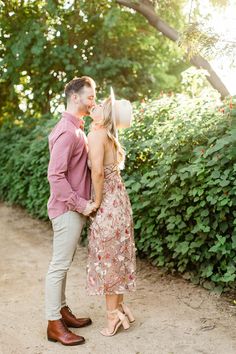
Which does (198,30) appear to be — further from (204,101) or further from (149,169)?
(149,169)

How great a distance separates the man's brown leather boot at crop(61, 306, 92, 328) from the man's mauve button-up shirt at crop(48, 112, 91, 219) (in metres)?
0.97

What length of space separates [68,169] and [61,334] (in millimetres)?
1373

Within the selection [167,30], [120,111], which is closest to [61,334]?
[120,111]

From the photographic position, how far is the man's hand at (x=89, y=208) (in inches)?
165

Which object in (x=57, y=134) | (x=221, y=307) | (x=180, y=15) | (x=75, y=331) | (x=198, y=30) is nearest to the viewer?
(x=57, y=134)

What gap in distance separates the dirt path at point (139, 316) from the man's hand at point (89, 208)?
1.09 meters

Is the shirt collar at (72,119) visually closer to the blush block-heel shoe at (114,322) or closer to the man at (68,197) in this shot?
the man at (68,197)

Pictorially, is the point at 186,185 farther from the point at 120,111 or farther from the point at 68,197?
the point at 68,197

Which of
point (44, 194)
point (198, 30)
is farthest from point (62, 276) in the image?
point (44, 194)

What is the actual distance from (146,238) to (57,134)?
2.21 m

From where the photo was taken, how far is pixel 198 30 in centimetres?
582

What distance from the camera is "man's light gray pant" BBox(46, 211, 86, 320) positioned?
4.21 meters

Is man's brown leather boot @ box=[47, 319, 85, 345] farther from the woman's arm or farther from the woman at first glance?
the woman's arm

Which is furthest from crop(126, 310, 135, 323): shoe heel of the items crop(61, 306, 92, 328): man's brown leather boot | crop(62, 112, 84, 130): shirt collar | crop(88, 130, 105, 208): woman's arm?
crop(62, 112, 84, 130): shirt collar
